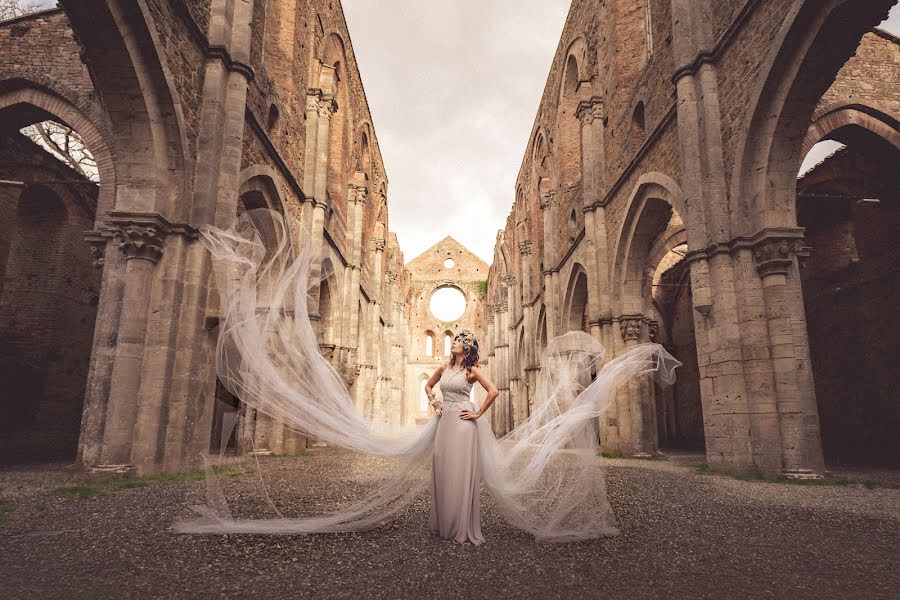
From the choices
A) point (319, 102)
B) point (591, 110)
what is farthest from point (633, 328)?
point (319, 102)

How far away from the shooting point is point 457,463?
384 centimetres

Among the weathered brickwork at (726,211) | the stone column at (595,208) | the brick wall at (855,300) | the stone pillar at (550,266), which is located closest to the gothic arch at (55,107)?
the weathered brickwork at (726,211)

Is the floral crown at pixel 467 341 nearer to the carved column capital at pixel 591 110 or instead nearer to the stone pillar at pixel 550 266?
the carved column capital at pixel 591 110

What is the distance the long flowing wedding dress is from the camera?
3.78 m

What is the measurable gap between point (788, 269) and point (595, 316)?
21.9 feet

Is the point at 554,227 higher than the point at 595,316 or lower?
higher

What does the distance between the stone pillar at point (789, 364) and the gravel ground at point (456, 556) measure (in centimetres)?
144

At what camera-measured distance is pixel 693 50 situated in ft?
29.8

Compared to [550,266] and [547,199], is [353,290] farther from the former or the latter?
[547,199]

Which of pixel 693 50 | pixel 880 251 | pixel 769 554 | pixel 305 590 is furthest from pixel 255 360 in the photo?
pixel 880 251

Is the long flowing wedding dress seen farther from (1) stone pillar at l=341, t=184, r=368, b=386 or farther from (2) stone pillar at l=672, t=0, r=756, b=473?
(1) stone pillar at l=341, t=184, r=368, b=386

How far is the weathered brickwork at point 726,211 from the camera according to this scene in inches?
287

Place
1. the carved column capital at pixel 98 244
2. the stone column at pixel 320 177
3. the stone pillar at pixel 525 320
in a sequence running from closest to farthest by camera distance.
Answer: the carved column capital at pixel 98 244, the stone column at pixel 320 177, the stone pillar at pixel 525 320

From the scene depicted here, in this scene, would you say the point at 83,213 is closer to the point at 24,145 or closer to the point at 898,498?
the point at 24,145
